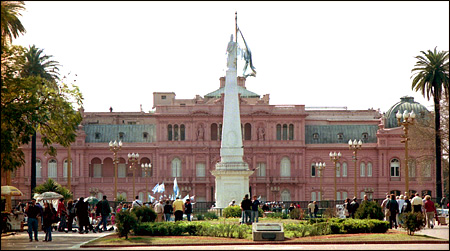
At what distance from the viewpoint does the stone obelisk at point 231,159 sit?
54406 millimetres

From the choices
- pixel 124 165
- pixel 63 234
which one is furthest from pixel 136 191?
pixel 63 234

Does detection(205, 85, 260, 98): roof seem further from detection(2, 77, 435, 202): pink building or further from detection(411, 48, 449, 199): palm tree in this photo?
detection(411, 48, 449, 199): palm tree

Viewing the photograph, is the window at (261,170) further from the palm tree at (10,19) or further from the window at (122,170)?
the palm tree at (10,19)

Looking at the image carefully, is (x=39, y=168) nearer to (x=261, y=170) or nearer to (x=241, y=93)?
(x=241, y=93)

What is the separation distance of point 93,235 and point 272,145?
2639 inches

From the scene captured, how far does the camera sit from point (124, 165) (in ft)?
350

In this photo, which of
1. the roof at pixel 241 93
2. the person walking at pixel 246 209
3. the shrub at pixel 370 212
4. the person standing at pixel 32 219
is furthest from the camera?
the roof at pixel 241 93

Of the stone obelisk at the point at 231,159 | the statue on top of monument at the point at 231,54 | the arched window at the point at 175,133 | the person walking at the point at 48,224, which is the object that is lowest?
the person walking at the point at 48,224

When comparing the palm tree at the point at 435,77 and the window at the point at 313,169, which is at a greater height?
the palm tree at the point at 435,77

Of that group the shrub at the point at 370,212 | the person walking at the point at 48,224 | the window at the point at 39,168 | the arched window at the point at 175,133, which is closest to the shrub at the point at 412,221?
the shrub at the point at 370,212

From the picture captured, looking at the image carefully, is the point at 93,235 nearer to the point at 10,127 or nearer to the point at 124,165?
the point at 10,127

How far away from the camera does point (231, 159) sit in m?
54.8

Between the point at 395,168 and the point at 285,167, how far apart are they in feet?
41.5

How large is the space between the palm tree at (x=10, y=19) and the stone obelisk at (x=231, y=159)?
42.0 ft
